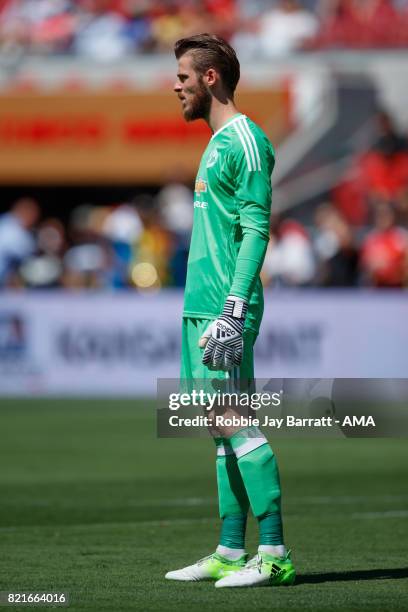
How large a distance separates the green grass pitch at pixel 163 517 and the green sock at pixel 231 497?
0.32 metres

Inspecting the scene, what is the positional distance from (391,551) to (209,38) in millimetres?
2986

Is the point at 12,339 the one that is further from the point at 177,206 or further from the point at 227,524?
the point at 227,524

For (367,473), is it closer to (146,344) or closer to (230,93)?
(230,93)

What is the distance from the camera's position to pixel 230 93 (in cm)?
702

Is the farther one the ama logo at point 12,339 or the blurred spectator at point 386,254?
the blurred spectator at point 386,254

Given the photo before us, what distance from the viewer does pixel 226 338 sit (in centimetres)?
650

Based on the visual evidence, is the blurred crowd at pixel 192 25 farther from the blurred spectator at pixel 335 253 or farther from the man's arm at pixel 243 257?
the man's arm at pixel 243 257

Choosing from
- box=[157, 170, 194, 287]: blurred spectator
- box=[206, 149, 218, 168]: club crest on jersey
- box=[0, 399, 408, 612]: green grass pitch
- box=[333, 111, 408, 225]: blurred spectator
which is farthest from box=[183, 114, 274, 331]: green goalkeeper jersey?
box=[333, 111, 408, 225]: blurred spectator

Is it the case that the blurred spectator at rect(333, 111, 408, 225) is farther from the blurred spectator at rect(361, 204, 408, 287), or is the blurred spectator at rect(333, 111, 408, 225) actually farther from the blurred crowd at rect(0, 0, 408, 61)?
the blurred crowd at rect(0, 0, 408, 61)

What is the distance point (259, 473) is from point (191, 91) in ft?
5.97

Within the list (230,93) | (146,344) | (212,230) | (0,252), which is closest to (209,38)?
(230,93)

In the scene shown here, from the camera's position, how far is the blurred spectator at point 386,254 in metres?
20.5

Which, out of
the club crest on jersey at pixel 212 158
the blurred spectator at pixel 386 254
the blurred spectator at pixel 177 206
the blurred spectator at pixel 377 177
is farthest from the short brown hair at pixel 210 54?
the blurred spectator at pixel 377 177

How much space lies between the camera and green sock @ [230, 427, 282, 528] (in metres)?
6.73
